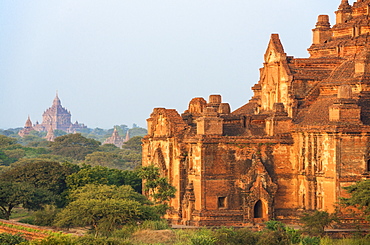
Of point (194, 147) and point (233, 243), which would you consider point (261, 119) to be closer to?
point (194, 147)

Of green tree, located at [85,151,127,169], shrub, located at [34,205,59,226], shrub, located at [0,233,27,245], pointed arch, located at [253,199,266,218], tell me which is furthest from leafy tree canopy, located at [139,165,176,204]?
green tree, located at [85,151,127,169]

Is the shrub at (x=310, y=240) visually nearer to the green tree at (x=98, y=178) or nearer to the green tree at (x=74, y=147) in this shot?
the green tree at (x=98, y=178)

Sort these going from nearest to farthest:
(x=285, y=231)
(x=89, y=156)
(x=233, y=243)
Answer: (x=233, y=243)
(x=285, y=231)
(x=89, y=156)

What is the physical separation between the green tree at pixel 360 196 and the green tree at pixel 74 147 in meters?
96.4

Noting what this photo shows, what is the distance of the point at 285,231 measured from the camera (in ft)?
158

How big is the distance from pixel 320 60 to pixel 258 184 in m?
10.7

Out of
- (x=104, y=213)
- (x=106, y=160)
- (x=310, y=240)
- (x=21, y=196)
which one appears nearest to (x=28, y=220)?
(x=21, y=196)

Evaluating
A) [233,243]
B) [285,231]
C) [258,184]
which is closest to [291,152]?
[258,184]

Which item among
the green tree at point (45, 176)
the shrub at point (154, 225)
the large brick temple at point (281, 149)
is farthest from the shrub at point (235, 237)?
the green tree at point (45, 176)

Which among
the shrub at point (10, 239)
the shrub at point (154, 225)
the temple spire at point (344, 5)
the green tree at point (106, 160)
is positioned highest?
the temple spire at point (344, 5)

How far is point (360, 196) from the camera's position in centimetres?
4816

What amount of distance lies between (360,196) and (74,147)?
10364 cm

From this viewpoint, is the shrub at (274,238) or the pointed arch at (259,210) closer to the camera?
the shrub at (274,238)

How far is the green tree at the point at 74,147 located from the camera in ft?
477
